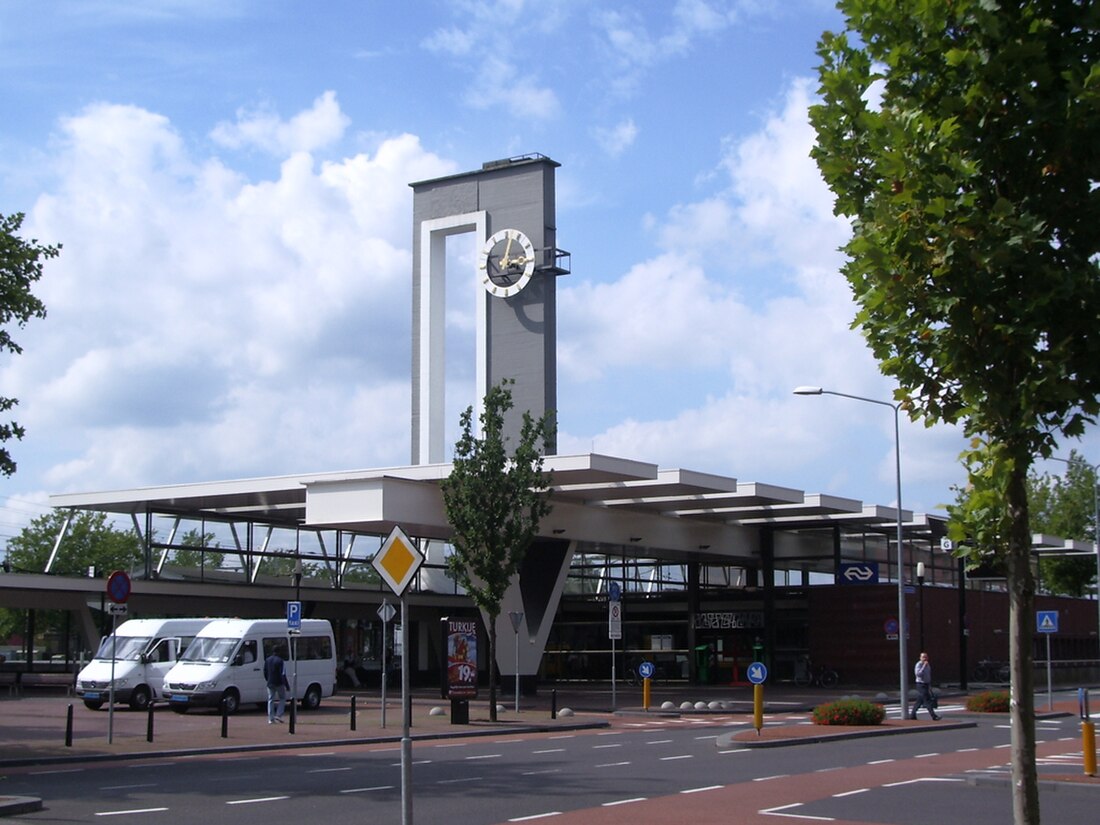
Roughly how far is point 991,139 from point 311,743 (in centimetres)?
2248

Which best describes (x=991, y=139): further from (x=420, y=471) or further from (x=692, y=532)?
(x=692, y=532)

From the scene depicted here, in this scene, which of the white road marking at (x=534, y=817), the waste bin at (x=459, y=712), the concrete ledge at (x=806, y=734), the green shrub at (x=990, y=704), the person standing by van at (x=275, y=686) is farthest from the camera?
the green shrub at (x=990, y=704)

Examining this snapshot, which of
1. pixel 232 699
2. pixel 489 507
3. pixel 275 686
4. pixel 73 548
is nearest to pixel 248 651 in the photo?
pixel 232 699

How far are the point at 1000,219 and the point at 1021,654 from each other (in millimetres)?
2287

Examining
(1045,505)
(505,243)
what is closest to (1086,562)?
(1045,505)

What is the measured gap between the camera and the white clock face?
61.2 meters

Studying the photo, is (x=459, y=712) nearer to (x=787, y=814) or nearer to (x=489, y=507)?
(x=489, y=507)

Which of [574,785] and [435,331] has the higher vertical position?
[435,331]

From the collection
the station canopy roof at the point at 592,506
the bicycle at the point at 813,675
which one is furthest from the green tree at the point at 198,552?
the bicycle at the point at 813,675

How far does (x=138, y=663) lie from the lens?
124ft

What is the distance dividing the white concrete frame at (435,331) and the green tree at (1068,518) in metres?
39.2

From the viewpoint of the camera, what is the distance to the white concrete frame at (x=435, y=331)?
6222cm

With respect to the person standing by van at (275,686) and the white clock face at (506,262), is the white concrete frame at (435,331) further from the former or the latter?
the person standing by van at (275,686)

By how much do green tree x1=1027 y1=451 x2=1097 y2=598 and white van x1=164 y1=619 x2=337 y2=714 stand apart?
180 feet
